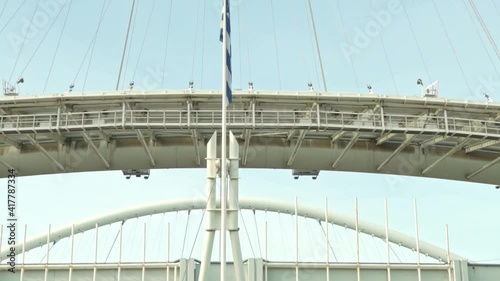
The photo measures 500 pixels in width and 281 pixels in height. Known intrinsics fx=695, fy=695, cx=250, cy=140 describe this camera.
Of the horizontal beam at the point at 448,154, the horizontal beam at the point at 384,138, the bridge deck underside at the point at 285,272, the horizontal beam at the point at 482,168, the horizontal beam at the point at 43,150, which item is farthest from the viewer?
the horizontal beam at the point at 482,168

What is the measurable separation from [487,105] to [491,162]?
154 inches

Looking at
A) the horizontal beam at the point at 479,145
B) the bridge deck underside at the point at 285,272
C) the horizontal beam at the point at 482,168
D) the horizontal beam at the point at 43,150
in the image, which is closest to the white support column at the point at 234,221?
the bridge deck underside at the point at 285,272

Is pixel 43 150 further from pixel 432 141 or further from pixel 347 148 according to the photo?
pixel 432 141

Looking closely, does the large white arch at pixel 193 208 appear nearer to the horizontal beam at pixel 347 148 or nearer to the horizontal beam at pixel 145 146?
the horizontal beam at pixel 347 148

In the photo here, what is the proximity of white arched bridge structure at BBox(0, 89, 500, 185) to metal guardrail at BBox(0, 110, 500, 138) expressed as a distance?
2.3 inches

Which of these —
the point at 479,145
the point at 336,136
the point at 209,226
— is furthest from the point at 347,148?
the point at 209,226

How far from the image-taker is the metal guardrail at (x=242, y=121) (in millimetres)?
37281

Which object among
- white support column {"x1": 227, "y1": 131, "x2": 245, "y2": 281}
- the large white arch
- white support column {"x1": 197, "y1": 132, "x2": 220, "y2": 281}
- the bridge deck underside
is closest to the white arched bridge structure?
the bridge deck underside

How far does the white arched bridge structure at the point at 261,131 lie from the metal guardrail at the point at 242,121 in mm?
59

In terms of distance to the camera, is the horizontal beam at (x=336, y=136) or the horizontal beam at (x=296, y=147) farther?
the horizontal beam at (x=336, y=136)

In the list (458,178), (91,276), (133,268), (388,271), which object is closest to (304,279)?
(388,271)

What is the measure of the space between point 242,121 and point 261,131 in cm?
124

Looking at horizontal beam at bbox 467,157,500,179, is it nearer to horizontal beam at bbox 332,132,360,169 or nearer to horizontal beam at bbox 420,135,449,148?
horizontal beam at bbox 420,135,449,148

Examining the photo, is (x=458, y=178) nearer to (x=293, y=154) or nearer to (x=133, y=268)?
(x=293, y=154)
